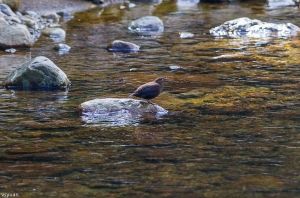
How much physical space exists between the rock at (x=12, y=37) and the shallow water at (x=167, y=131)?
1.83 ft

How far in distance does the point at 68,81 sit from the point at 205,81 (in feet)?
8.20

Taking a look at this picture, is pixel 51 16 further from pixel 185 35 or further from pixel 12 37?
pixel 12 37

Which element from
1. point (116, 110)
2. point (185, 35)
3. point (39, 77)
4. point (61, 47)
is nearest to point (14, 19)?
point (61, 47)

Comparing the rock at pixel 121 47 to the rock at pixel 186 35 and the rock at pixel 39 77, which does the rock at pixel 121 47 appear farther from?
the rock at pixel 39 77

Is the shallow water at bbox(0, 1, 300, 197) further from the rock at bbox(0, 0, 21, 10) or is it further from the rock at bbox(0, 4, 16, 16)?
the rock at bbox(0, 0, 21, 10)

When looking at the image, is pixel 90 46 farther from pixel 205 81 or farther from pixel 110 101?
pixel 110 101

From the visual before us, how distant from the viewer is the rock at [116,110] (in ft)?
28.6

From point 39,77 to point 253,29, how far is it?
9.21m

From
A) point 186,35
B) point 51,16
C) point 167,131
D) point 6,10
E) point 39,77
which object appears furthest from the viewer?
point 51,16

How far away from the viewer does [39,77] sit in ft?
35.7

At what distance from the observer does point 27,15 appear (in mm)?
20781

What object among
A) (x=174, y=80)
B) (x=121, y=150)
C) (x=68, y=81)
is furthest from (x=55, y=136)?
(x=174, y=80)

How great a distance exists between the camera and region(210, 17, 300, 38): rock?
17875 millimetres

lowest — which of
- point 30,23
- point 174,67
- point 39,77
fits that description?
point 30,23
